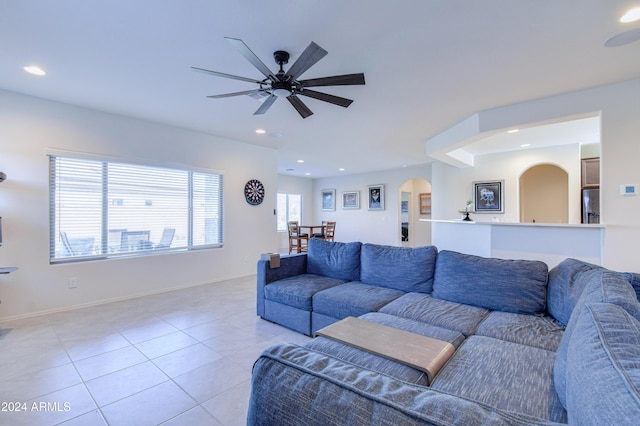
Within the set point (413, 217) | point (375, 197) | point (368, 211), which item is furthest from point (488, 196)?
point (368, 211)

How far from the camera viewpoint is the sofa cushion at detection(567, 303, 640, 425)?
521 millimetres

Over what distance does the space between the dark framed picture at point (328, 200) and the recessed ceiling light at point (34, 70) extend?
25.6 ft

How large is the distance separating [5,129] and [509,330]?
16.8 feet

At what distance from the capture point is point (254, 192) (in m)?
5.44

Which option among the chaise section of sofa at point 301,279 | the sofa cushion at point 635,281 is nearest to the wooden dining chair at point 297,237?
the chaise section of sofa at point 301,279

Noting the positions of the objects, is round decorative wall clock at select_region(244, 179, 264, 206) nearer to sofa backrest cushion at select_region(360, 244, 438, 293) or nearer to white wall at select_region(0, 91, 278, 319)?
white wall at select_region(0, 91, 278, 319)

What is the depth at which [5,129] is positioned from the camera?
3.14 metres

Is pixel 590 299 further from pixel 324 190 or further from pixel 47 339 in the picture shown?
pixel 324 190

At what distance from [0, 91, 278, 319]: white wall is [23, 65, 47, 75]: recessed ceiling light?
839 mm

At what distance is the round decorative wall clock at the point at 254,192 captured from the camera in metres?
5.33

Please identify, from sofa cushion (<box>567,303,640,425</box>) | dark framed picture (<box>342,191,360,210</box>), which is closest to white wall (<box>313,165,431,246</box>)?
dark framed picture (<box>342,191,360,210</box>)

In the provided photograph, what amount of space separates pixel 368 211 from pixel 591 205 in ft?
16.7

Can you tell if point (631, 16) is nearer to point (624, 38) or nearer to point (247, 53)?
point (624, 38)

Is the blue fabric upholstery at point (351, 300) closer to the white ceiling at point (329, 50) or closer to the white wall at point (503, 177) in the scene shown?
the white ceiling at point (329, 50)
